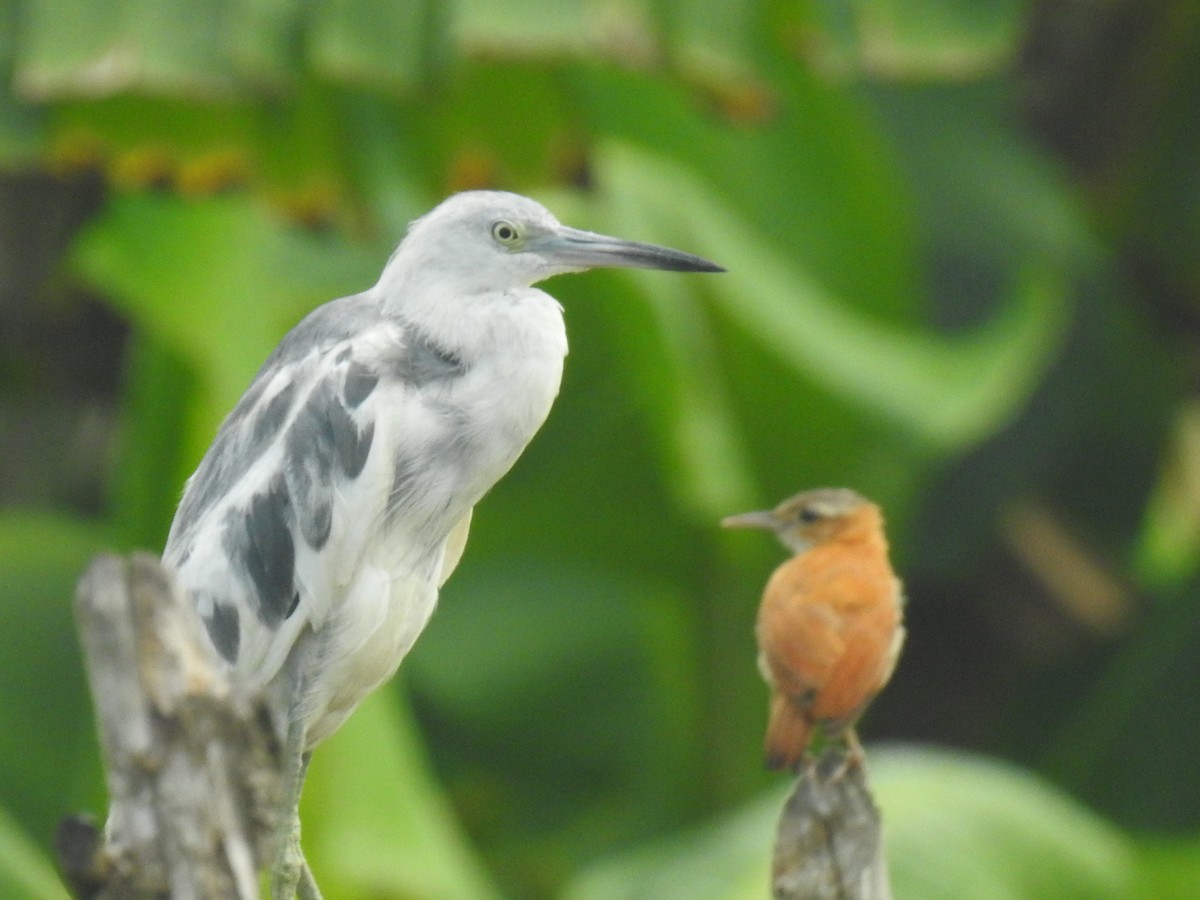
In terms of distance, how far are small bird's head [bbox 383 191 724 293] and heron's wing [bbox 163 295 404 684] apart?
12cm

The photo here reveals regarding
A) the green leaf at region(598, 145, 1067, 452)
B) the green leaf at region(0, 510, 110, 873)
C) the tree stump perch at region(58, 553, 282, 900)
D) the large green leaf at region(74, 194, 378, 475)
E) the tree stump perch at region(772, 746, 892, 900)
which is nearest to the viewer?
the tree stump perch at region(58, 553, 282, 900)

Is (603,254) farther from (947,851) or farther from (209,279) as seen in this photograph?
(209,279)

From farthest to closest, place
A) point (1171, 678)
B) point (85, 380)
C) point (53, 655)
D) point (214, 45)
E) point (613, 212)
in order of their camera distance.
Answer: point (85, 380) < point (1171, 678) < point (53, 655) < point (613, 212) < point (214, 45)

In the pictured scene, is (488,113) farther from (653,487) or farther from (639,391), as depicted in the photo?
(653,487)

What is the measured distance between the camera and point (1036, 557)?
6.77 meters

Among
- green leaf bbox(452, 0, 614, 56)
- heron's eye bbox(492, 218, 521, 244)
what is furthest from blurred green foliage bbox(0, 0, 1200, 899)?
heron's eye bbox(492, 218, 521, 244)

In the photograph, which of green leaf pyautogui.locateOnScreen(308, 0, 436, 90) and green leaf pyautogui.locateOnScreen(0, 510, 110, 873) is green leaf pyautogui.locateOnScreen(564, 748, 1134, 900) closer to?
green leaf pyautogui.locateOnScreen(0, 510, 110, 873)

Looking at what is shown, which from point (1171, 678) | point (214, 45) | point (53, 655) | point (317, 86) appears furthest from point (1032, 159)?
point (53, 655)

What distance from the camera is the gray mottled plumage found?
239 cm

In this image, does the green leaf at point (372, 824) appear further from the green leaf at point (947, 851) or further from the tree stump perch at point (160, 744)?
the tree stump perch at point (160, 744)

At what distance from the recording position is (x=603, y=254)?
2.47 m

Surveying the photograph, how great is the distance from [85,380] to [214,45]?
246 centimetres

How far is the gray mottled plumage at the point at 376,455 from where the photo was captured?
2.39 meters

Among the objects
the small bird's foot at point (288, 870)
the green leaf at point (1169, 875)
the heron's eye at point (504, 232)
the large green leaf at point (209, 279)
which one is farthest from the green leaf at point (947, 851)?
the heron's eye at point (504, 232)
